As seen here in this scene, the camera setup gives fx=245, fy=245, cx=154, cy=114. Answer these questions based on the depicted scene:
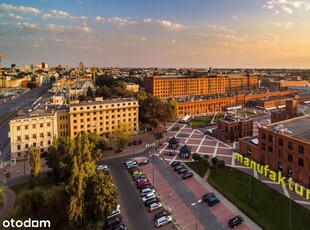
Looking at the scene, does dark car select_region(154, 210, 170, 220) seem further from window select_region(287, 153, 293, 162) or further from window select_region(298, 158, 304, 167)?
window select_region(287, 153, 293, 162)

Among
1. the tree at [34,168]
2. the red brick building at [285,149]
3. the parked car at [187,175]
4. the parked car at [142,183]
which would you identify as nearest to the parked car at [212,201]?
the parked car at [187,175]

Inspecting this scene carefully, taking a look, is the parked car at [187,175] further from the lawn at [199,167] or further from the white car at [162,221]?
the white car at [162,221]

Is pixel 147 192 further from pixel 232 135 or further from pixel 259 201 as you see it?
pixel 232 135

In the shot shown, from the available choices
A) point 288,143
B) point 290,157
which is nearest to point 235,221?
point 290,157

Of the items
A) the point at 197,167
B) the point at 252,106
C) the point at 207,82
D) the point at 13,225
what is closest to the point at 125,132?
the point at 197,167

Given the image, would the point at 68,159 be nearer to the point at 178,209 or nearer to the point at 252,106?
the point at 178,209

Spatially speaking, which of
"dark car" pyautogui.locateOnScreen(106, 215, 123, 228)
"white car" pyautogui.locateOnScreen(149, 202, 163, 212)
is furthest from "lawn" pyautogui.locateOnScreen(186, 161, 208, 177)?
"dark car" pyautogui.locateOnScreen(106, 215, 123, 228)

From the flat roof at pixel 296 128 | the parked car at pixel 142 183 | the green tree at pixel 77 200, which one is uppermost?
the flat roof at pixel 296 128
